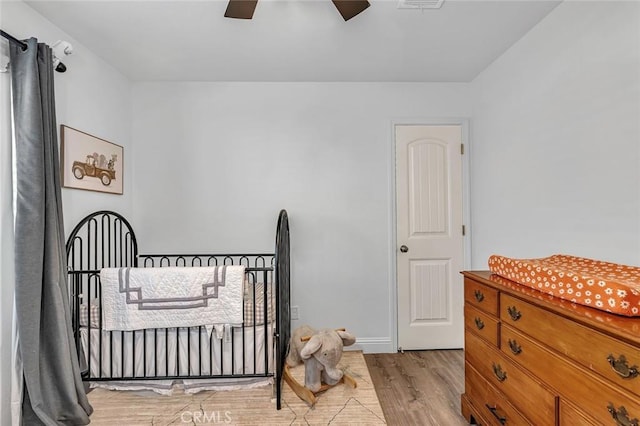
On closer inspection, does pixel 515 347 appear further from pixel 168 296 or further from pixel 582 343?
pixel 168 296

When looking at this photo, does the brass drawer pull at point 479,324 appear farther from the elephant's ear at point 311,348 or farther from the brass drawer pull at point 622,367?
the elephant's ear at point 311,348

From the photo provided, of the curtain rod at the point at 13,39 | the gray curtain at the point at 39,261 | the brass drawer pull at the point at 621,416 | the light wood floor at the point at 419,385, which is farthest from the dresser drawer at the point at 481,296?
the curtain rod at the point at 13,39

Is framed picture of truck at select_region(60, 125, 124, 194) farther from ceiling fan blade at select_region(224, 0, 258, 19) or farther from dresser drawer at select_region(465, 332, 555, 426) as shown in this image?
dresser drawer at select_region(465, 332, 555, 426)

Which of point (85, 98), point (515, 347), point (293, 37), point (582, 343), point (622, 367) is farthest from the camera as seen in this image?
point (85, 98)

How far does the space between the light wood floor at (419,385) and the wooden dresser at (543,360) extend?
0.60 feet

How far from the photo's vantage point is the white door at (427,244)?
292 centimetres

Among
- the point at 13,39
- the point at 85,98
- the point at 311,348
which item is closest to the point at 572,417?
the point at 311,348

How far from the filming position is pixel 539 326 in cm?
128

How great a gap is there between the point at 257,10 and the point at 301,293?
2.13 meters

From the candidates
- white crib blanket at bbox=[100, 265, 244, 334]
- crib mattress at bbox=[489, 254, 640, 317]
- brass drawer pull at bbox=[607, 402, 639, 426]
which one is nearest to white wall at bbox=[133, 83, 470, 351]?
white crib blanket at bbox=[100, 265, 244, 334]

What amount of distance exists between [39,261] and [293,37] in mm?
1931

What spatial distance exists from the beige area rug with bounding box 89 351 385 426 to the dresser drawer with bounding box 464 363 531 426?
0.52 m

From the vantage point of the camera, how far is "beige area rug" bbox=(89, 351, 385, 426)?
183 centimetres

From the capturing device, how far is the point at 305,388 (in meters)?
2.00
